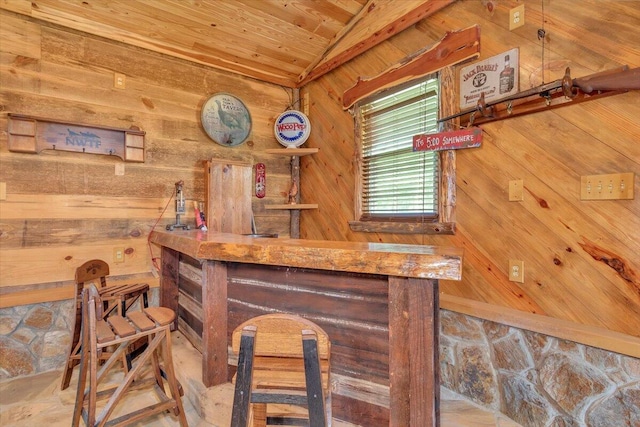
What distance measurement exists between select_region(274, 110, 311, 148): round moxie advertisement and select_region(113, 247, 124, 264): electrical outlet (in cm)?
178

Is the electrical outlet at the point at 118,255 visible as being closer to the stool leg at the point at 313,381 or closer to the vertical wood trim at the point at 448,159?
the stool leg at the point at 313,381

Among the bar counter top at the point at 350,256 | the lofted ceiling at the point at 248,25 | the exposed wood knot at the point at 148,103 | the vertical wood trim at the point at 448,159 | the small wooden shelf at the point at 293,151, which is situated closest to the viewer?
the bar counter top at the point at 350,256

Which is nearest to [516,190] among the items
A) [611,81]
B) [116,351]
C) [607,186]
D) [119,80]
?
[607,186]

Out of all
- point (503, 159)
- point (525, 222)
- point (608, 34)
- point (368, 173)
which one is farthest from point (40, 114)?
point (608, 34)

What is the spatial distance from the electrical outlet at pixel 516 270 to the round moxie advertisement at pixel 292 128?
88.5 inches

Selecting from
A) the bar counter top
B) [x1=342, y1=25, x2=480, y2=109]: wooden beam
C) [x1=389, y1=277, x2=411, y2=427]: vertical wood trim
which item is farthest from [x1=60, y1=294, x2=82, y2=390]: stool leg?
[x1=342, y1=25, x2=480, y2=109]: wooden beam

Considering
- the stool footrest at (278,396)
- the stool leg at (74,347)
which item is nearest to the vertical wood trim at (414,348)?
the stool footrest at (278,396)

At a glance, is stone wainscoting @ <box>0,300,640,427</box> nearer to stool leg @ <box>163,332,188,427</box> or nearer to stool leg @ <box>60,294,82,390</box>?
stool leg @ <box>60,294,82,390</box>

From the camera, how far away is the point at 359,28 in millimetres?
2979

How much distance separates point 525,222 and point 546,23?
1.07 meters

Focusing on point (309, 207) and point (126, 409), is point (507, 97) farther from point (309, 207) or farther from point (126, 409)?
point (126, 409)

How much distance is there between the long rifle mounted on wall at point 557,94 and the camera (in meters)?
1.49

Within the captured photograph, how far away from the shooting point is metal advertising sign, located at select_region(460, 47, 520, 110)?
1.92 meters

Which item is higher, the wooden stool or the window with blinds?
the window with blinds
